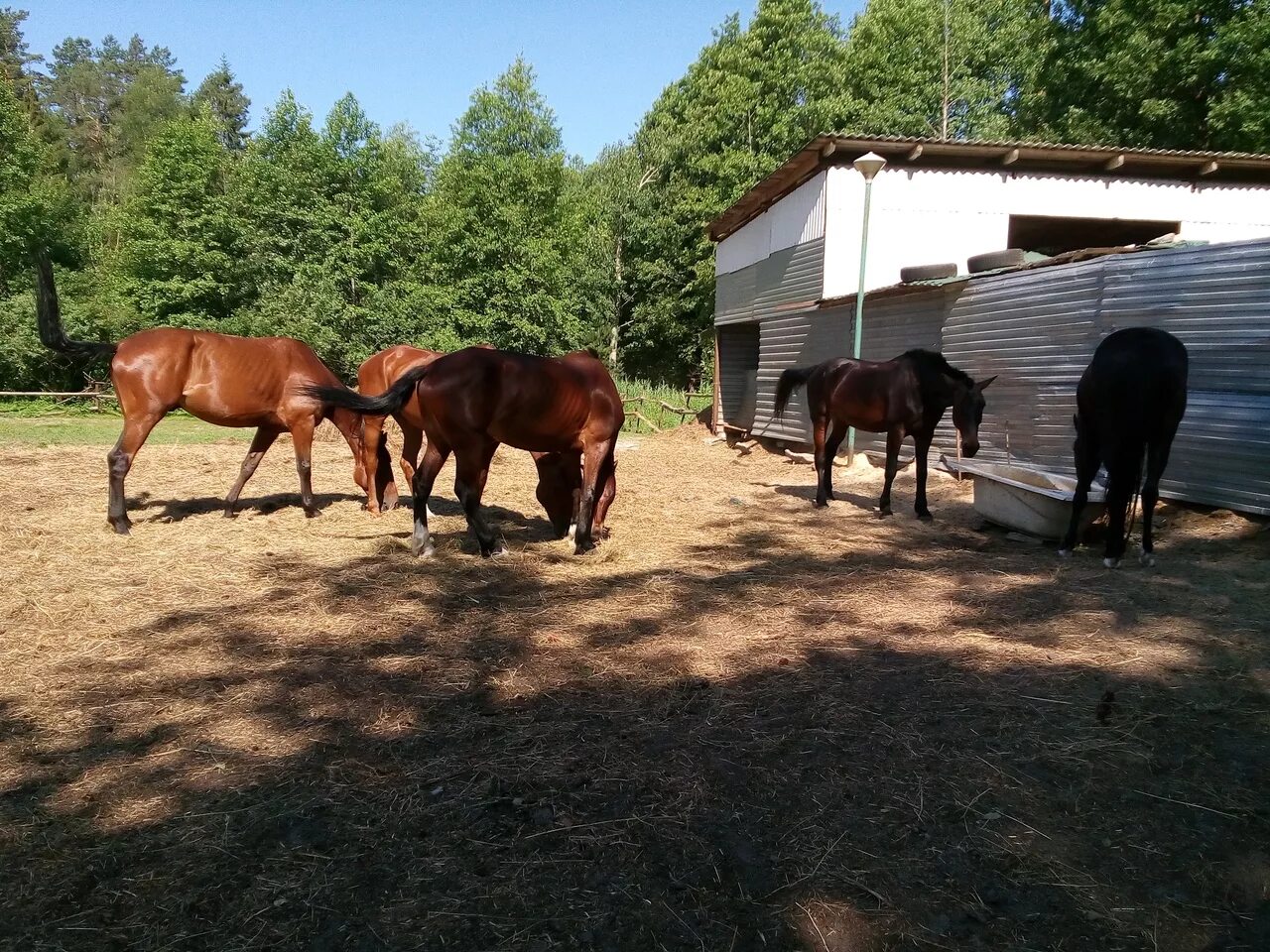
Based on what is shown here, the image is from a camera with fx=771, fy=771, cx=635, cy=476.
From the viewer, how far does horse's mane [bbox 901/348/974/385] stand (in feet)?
29.9

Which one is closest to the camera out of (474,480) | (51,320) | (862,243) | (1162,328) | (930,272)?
(474,480)

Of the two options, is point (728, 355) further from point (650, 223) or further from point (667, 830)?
point (667, 830)

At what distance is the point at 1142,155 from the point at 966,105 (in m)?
22.7

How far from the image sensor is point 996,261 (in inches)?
479

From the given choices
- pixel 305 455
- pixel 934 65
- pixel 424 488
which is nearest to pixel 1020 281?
pixel 424 488

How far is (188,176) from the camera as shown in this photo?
30.2m

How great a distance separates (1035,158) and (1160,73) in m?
11.8

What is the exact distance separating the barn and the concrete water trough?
126cm

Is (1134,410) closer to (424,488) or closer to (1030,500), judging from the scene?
(1030,500)


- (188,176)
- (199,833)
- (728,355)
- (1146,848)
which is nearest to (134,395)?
(199,833)

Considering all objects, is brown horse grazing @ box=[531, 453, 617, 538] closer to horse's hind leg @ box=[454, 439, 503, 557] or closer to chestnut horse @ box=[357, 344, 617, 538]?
chestnut horse @ box=[357, 344, 617, 538]

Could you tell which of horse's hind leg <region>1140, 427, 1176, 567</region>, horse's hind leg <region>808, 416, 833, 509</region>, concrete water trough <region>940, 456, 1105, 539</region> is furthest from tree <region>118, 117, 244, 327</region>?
horse's hind leg <region>1140, 427, 1176, 567</region>

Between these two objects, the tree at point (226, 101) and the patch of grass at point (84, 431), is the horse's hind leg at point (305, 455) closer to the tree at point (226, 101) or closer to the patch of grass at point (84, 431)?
the patch of grass at point (84, 431)

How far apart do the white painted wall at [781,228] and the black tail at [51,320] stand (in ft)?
41.2
